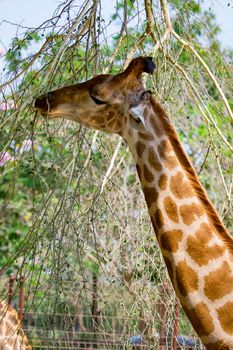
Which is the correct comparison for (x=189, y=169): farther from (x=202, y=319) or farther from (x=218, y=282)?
(x=202, y=319)

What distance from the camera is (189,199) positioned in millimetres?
4496

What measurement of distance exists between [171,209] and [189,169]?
24cm

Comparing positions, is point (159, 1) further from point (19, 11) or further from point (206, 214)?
point (206, 214)

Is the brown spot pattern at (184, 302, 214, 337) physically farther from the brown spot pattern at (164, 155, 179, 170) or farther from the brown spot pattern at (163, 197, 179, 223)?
the brown spot pattern at (164, 155, 179, 170)

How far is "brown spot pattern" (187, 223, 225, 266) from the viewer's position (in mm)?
4355

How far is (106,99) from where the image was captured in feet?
15.5

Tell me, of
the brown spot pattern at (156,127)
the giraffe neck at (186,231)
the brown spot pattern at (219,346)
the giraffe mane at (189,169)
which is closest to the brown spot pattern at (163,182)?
the giraffe neck at (186,231)

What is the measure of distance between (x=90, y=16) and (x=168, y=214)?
1.30 meters

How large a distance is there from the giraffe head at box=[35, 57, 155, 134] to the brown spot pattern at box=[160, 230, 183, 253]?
0.59 metres

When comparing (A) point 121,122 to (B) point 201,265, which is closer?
(B) point 201,265

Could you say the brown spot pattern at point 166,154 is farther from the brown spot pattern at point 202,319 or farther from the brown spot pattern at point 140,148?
the brown spot pattern at point 202,319

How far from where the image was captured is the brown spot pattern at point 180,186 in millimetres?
4504

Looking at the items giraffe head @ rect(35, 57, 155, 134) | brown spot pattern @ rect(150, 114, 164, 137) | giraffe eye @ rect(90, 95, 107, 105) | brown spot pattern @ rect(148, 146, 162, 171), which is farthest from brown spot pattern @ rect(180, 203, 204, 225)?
giraffe eye @ rect(90, 95, 107, 105)

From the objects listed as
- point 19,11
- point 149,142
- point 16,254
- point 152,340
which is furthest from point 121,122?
point 152,340
